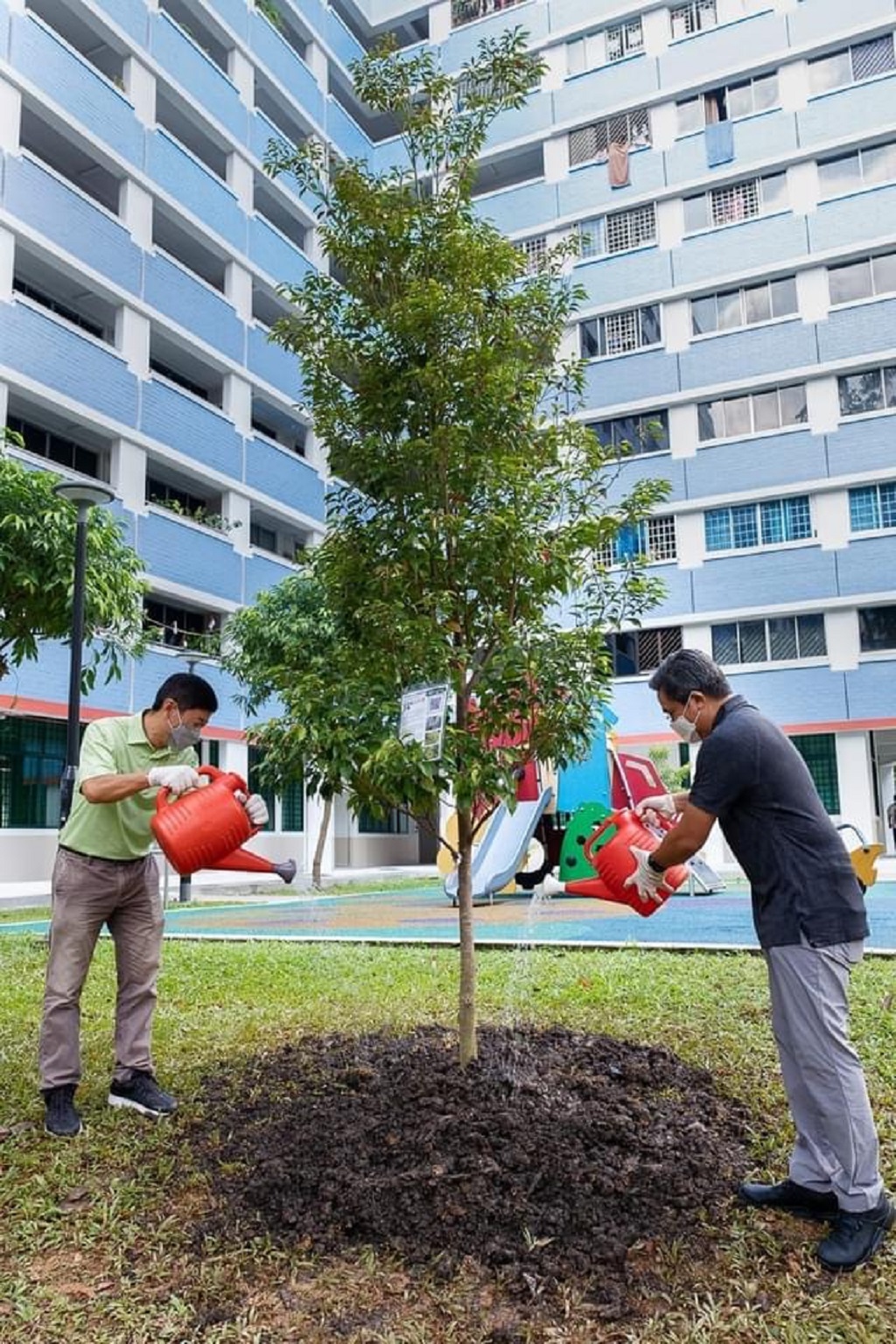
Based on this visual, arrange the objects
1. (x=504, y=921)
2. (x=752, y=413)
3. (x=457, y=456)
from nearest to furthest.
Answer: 1. (x=457, y=456)
2. (x=504, y=921)
3. (x=752, y=413)

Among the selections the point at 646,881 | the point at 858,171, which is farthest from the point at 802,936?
the point at 858,171

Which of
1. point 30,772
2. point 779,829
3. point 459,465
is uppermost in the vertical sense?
point 459,465

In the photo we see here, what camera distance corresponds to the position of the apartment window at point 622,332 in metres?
26.7

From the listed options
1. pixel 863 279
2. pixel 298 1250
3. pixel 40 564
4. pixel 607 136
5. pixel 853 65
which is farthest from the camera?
pixel 607 136

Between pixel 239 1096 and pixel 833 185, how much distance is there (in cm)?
2723

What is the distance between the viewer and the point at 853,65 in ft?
82.7

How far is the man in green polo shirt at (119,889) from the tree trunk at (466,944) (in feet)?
2.46

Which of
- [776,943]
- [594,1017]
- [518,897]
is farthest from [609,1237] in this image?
[518,897]

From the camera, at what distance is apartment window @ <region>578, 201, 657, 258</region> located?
1067 inches

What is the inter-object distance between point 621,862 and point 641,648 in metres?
22.9

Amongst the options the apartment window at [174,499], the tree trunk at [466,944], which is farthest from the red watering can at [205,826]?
the apartment window at [174,499]

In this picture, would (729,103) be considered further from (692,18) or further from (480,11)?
(480,11)

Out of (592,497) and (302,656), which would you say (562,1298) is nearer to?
(302,656)

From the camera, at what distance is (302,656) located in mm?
3953
